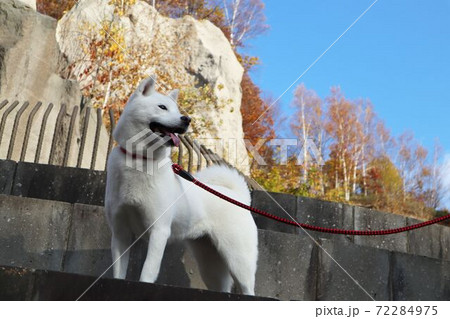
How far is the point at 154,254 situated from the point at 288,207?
3343mm

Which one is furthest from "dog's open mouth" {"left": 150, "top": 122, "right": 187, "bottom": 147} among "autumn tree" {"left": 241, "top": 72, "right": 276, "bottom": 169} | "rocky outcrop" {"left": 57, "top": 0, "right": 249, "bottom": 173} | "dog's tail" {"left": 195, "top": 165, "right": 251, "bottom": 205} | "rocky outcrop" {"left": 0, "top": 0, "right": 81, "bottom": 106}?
"autumn tree" {"left": 241, "top": 72, "right": 276, "bottom": 169}

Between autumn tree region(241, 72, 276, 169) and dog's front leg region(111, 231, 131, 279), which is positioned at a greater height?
autumn tree region(241, 72, 276, 169)

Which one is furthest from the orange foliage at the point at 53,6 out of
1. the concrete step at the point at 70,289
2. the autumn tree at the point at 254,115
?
the concrete step at the point at 70,289

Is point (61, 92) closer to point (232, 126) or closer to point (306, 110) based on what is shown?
point (232, 126)

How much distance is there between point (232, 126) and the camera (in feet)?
83.2

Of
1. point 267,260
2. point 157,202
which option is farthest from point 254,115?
point 157,202

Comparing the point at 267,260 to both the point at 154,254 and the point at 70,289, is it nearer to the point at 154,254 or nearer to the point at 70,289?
the point at 154,254

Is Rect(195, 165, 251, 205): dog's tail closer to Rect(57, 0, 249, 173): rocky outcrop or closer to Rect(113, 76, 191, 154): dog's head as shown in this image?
Rect(113, 76, 191, 154): dog's head

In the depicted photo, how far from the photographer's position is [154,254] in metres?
3.74

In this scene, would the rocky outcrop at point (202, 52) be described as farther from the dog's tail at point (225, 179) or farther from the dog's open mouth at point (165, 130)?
the dog's open mouth at point (165, 130)

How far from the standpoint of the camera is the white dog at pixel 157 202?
380 cm

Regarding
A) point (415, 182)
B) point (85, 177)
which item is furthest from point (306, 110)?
point (85, 177)

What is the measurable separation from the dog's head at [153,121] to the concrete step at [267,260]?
45.1 inches

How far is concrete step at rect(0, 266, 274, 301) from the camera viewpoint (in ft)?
10.2
